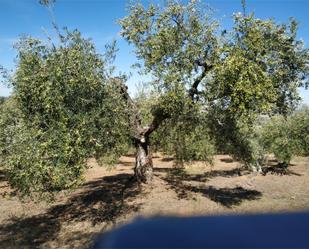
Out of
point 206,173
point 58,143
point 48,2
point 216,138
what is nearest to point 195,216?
point 216,138

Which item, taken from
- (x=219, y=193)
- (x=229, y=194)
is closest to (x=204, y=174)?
(x=219, y=193)

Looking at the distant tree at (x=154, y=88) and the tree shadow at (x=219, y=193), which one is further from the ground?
the distant tree at (x=154, y=88)

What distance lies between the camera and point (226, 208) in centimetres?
2316

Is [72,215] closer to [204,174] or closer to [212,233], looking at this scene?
[212,233]

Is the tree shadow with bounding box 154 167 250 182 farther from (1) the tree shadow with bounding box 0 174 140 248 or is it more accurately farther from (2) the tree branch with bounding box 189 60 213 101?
(2) the tree branch with bounding box 189 60 213 101

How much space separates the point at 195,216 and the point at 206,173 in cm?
1772

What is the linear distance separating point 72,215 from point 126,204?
368cm

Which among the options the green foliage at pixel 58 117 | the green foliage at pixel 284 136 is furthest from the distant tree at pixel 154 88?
the green foliage at pixel 284 136

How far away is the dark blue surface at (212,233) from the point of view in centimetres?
1675

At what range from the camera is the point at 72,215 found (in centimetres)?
2195

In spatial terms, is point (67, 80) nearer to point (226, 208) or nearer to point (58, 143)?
point (58, 143)

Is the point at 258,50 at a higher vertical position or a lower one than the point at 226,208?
higher

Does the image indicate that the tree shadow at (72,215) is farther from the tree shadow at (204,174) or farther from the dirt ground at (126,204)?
the tree shadow at (204,174)

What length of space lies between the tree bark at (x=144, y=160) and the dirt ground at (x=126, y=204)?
800 millimetres
